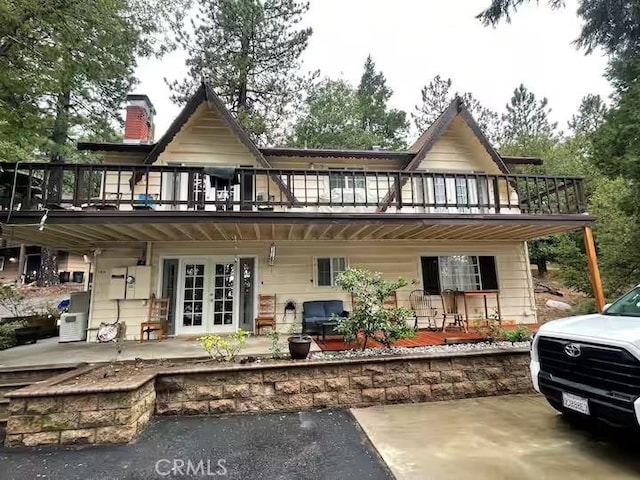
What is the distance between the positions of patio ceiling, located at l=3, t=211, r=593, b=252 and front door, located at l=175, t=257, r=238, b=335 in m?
0.69

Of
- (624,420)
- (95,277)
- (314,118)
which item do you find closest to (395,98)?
(314,118)

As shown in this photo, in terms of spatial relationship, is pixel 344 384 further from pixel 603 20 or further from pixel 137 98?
pixel 603 20

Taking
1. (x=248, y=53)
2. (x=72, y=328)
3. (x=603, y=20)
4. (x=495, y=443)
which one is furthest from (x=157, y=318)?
(x=603, y=20)

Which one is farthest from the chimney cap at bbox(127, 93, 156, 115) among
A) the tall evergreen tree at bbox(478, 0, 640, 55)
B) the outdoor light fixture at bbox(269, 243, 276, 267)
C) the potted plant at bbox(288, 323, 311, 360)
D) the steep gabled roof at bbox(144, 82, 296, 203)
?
the tall evergreen tree at bbox(478, 0, 640, 55)

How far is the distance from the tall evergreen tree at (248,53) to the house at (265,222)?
802 centimetres

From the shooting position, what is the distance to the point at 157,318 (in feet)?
25.3

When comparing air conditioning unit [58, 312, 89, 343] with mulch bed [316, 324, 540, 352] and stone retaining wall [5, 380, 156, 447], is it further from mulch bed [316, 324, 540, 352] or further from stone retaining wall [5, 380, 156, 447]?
mulch bed [316, 324, 540, 352]

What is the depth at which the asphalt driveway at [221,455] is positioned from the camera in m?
2.87

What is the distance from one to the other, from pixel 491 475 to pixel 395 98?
26.8 meters

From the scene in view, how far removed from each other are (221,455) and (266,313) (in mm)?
4982

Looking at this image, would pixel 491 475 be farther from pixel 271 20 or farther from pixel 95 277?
pixel 271 20

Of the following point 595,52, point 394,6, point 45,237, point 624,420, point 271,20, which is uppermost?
point 271,20

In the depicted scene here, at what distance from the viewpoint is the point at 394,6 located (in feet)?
31.5

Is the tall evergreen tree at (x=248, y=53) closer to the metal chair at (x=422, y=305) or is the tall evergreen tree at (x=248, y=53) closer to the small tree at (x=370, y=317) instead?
the metal chair at (x=422, y=305)
